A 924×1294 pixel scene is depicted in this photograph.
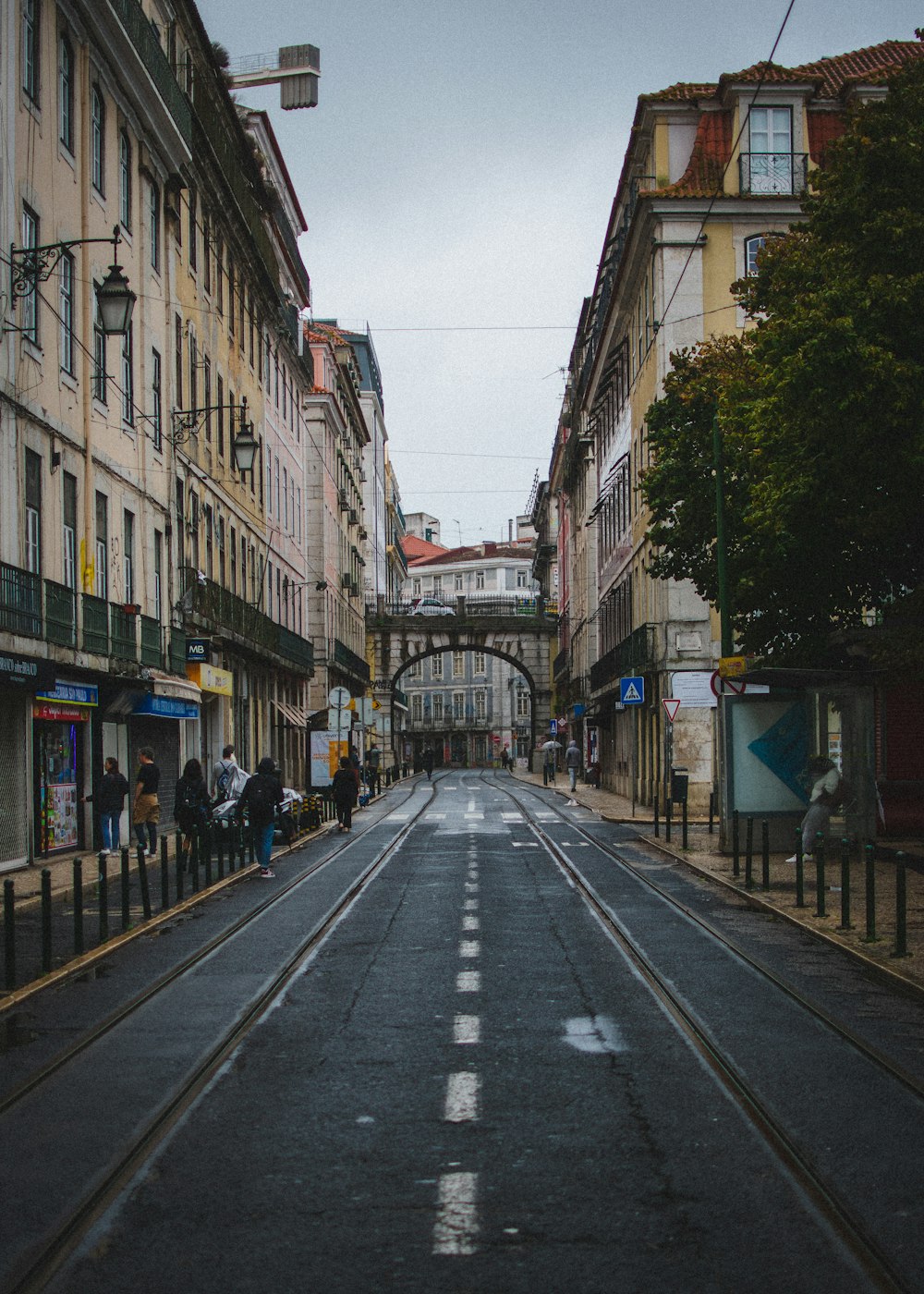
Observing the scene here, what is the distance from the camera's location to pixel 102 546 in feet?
92.5

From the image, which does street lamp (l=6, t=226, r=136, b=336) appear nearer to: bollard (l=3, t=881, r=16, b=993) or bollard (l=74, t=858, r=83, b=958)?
bollard (l=74, t=858, r=83, b=958)

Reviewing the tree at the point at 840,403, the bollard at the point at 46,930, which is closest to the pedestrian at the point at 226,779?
the tree at the point at 840,403

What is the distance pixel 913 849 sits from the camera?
930 inches

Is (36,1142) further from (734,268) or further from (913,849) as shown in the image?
(734,268)

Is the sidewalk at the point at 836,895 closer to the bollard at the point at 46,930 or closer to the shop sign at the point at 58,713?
the bollard at the point at 46,930

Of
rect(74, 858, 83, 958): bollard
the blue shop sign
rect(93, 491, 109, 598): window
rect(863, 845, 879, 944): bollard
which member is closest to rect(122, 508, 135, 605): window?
rect(93, 491, 109, 598): window

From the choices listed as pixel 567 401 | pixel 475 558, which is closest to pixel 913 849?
pixel 567 401

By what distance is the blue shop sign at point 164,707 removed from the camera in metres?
29.2

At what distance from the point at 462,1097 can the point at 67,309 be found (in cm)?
2075

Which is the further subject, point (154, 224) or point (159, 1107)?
point (154, 224)

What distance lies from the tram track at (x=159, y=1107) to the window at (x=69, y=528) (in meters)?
10.8

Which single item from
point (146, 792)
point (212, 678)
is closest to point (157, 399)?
point (212, 678)

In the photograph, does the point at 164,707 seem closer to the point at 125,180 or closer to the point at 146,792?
the point at 146,792

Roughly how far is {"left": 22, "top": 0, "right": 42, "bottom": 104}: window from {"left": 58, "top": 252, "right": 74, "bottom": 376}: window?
8.39ft
